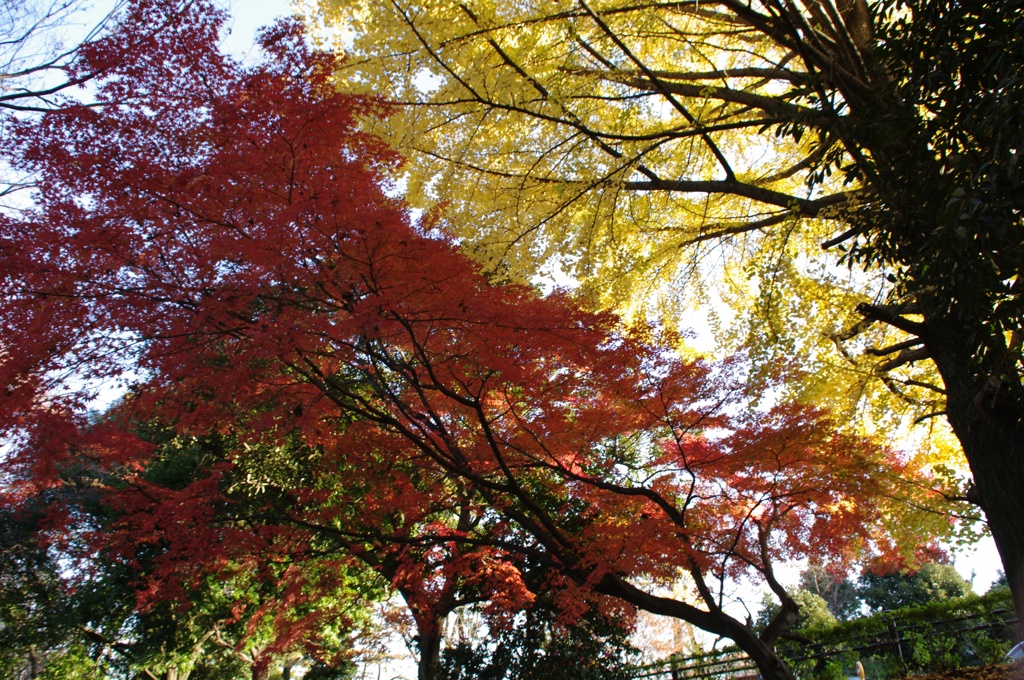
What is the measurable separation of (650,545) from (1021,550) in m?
2.89

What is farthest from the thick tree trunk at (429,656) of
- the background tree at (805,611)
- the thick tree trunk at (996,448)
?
the background tree at (805,611)

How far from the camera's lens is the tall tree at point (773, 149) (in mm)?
3254

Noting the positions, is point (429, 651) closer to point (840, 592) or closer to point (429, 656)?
point (429, 656)

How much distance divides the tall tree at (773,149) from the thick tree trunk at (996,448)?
1cm

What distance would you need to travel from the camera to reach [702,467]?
20.9ft

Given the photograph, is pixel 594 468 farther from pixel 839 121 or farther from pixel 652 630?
pixel 652 630

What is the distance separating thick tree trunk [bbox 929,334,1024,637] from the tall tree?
0.04 feet

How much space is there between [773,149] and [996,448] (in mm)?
5040

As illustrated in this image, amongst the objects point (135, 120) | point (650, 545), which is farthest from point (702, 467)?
point (135, 120)

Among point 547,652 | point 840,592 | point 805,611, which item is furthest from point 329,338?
point 840,592

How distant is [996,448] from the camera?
4152mm

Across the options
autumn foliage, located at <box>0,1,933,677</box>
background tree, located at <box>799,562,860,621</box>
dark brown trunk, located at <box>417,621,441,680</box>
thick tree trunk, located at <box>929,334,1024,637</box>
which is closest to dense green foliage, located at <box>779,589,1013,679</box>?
autumn foliage, located at <box>0,1,933,677</box>

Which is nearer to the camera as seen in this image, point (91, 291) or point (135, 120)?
point (91, 291)

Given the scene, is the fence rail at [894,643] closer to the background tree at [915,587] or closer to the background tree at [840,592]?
the background tree at [915,587]
